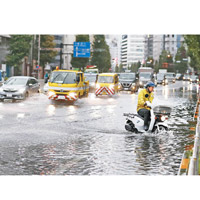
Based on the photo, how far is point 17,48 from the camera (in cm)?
6769

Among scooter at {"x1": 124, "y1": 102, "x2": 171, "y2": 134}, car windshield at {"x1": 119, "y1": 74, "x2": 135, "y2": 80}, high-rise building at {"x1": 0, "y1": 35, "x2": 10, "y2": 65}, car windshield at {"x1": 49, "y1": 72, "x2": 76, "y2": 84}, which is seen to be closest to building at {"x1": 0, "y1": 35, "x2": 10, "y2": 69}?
high-rise building at {"x1": 0, "y1": 35, "x2": 10, "y2": 65}

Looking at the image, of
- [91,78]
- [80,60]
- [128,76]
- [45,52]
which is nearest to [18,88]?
[128,76]

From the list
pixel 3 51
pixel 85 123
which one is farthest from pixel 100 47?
pixel 85 123

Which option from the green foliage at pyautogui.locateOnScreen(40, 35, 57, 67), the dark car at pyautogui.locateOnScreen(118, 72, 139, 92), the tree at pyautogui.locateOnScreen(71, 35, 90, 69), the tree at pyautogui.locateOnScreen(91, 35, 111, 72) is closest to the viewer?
the dark car at pyautogui.locateOnScreen(118, 72, 139, 92)

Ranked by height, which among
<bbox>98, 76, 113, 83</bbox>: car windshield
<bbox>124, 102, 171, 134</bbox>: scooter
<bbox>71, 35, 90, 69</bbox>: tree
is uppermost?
<bbox>71, 35, 90, 69</bbox>: tree

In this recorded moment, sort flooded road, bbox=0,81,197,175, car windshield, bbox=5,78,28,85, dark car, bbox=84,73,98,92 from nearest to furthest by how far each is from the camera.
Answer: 1. flooded road, bbox=0,81,197,175
2. car windshield, bbox=5,78,28,85
3. dark car, bbox=84,73,98,92

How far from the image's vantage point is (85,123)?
712 inches

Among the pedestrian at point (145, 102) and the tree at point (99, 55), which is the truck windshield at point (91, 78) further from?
the tree at point (99, 55)

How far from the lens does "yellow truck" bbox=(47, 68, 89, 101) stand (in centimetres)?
3003

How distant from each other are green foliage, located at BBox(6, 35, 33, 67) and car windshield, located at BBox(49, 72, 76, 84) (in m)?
37.5

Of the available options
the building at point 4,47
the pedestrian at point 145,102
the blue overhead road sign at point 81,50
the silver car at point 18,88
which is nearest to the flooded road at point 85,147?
the pedestrian at point 145,102

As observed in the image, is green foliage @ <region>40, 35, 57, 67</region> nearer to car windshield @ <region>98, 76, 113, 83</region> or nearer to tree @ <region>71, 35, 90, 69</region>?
tree @ <region>71, 35, 90, 69</region>

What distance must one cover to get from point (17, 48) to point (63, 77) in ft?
125
